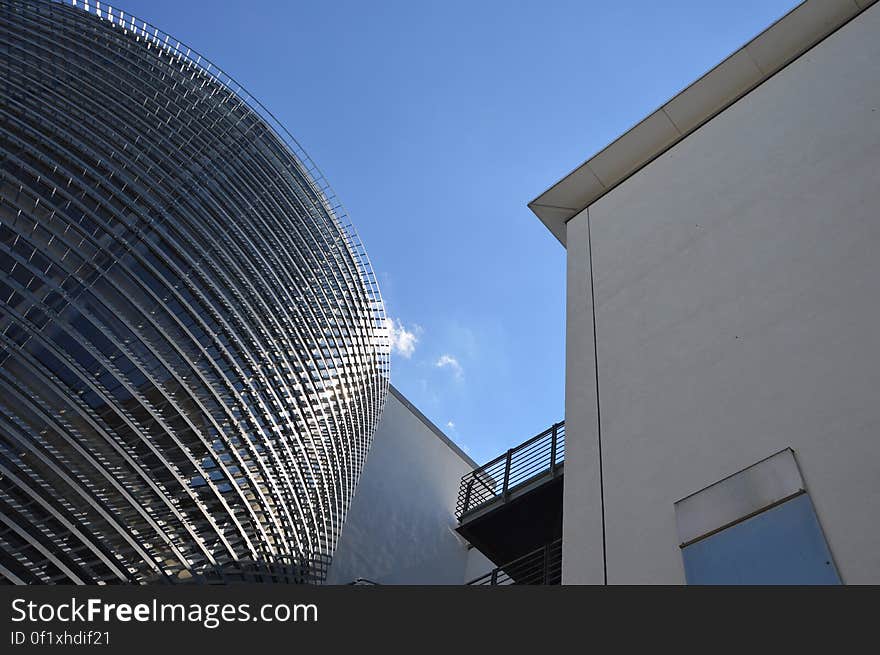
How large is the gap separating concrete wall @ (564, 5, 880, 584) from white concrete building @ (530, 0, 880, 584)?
0.02 metres

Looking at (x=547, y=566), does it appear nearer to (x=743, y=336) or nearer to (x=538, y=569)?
(x=538, y=569)

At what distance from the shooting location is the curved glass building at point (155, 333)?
973 cm

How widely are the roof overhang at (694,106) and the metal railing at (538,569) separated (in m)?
4.38

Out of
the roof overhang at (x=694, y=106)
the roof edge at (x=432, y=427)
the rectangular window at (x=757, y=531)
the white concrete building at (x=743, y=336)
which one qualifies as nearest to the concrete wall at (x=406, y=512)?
the roof edge at (x=432, y=427)

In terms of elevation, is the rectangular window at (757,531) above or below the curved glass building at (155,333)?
below

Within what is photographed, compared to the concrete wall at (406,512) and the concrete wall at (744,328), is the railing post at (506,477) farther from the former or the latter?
the concrete wall at (406,512)

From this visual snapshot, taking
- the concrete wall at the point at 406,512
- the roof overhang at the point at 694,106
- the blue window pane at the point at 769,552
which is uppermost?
the concrete wall at the point at 406,512

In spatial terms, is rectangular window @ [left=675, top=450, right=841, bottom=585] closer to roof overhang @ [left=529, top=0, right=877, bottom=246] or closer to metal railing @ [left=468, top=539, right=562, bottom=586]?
metal railing @ [left=468, top=539, right=562, bottom=586]

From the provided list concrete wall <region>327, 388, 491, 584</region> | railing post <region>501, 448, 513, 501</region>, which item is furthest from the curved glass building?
railing post <region>501, 448, 513, 501</region>

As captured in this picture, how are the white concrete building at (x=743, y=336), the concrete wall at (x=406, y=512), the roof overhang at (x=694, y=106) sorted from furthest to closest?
the concrete wall at (x=406, y=512) → the roof overhang at (x=694, y=106) → the white concrete building at (x=743, y=336)

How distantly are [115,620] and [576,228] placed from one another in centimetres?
822

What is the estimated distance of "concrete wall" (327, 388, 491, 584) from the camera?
738 inches

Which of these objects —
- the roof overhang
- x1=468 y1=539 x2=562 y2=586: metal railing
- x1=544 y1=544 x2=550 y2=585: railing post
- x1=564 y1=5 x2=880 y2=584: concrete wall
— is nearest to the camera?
x1=564 y1=5 x2=880 y2=584: concrete wall

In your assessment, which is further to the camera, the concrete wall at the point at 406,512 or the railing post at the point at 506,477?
the concrete wall at the point at 406,512
